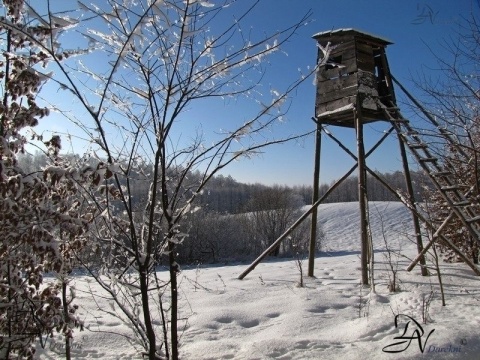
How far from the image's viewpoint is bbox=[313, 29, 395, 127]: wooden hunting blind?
262 inches

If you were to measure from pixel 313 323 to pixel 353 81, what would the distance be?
14.8ft

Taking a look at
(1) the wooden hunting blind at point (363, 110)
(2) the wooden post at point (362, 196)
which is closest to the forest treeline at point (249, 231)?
(1) the wooden hunting blind at point (363, 110)

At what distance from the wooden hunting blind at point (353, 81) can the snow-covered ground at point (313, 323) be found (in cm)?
300

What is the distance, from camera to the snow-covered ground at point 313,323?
10.9 ft

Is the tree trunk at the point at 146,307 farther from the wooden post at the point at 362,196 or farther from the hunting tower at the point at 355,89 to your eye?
the hunting tower at the point at 355,89

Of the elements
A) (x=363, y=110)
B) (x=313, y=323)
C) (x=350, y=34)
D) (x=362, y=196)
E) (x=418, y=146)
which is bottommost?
(x=313, y=323)

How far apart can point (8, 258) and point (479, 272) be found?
6.91 meters

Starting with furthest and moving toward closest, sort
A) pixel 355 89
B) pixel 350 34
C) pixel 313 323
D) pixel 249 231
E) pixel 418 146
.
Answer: pixel 249 231 → pixel 350 34 → pixel 355 89 → pixel 418 146 → pixel 313 323

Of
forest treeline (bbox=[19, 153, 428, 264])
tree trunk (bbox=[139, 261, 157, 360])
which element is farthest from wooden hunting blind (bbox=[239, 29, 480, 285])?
forest treeline (bbox=[19, 153, 428, 264])

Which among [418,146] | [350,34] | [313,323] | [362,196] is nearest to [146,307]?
[313,323]

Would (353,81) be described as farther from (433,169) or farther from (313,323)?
(313,323)

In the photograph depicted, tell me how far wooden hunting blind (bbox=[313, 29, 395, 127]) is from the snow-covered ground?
3.00 metres

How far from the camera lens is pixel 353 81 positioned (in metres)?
6.71

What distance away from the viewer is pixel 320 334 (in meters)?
3.80
